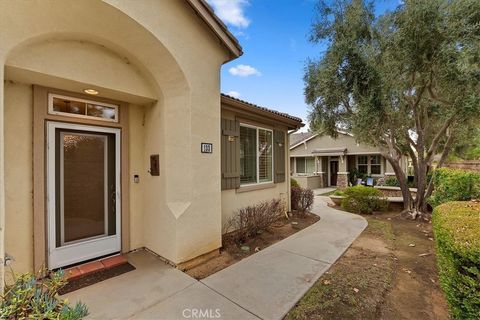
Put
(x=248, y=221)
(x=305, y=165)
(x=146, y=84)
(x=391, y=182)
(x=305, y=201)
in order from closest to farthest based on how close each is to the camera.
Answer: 1. (x=146, y=84)
2. (x=248, y=221)
3. (x=305, y=201)
4. (x=391, y=182)
5. (x=305, y=165)

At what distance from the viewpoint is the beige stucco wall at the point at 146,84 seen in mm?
3137

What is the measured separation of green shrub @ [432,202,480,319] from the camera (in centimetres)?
211

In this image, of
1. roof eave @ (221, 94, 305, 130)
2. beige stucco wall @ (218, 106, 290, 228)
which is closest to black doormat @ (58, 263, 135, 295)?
beige stucco wall @ (218, 106, 290, 228)

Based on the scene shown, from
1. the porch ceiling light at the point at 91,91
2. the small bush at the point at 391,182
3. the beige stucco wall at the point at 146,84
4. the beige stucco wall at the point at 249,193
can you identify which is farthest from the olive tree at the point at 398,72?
the small bush at the point at 391,182

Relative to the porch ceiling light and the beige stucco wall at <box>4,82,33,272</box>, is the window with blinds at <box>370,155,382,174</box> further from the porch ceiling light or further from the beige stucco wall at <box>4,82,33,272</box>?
the beige stucco wall at <box>4,82,33,272</box>

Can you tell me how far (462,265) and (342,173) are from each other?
1664 centimetres

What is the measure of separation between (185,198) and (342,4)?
7.69 metres

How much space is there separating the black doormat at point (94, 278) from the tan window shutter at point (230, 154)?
2651 mm

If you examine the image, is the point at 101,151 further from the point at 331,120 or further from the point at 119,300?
the point at 331,120

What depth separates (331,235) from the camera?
20.0ft

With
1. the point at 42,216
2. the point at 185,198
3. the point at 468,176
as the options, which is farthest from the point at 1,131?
the point at 468,176

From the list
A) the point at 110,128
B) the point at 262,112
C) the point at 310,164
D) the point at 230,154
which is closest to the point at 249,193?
the point at 230,154

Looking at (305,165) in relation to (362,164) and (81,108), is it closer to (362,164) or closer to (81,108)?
(362,164)

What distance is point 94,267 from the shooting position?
13.2ft
